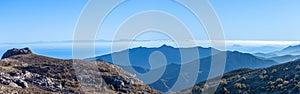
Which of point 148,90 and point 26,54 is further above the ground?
point 26,54

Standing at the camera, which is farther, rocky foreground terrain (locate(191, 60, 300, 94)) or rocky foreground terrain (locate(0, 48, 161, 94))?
rocky foreground terrain (locate(191, 60, 300, 94))

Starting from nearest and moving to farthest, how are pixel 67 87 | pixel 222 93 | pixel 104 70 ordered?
pixel 67 87 < pixel 104 70 < pixel 222 93

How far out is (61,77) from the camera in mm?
44125

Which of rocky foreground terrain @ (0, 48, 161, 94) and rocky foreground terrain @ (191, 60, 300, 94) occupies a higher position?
rocky foreground terrain @ (0, 48, 161, 94)

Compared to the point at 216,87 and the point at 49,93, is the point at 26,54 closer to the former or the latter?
the point at 49,93

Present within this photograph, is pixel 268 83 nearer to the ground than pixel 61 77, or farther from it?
nearer to the ground

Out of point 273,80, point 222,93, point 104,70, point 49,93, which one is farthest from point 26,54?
point 273,80

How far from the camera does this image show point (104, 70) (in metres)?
51.1

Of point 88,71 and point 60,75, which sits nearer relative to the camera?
point 60,75

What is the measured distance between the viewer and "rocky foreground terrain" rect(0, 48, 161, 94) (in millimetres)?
38250

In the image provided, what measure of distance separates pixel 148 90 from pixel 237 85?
19.4 meters

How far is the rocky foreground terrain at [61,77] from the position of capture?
3825 cm

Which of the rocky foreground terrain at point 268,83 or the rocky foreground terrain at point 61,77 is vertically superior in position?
the rocky foreground terrain at point 61,77

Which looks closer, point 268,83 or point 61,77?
point 61,77
